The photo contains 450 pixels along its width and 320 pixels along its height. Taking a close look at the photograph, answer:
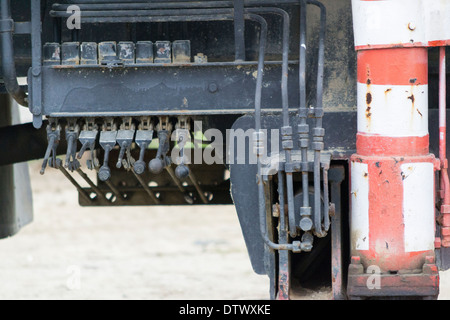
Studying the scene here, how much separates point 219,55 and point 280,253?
3.05 ft

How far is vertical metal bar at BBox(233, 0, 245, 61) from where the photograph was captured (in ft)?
10.9

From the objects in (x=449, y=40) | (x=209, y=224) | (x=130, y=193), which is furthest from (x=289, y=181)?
(x=209, y=224)

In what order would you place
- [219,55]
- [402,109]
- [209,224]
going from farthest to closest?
[209,224] → [219,55] → [402,109]

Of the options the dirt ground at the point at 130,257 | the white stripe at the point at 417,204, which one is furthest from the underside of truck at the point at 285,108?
the dirt ground at the point at 130,257

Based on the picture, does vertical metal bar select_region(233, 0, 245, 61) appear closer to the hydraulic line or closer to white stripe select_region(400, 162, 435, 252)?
the hydraulic line

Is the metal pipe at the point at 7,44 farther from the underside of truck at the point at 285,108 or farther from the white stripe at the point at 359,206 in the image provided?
the white stripe at the point at 359,206

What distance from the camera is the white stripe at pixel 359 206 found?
310 cm

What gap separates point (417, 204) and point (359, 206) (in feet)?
0.73

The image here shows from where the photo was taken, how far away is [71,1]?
3453 mm

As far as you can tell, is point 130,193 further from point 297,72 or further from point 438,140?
point 438,140

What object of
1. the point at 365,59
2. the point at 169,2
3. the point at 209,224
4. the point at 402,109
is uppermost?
the point at 169,2

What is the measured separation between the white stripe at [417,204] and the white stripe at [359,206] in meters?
0.15

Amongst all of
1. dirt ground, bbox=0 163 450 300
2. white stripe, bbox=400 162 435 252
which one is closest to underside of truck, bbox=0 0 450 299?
white stripe, bbox=400 162 435 252
